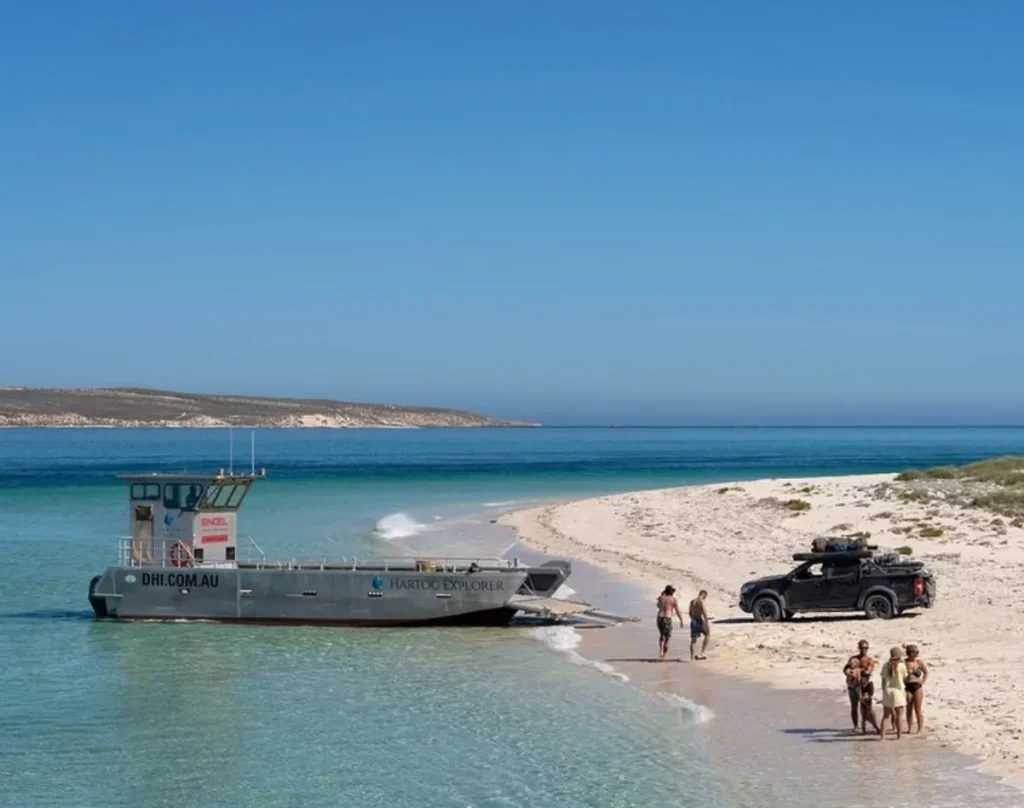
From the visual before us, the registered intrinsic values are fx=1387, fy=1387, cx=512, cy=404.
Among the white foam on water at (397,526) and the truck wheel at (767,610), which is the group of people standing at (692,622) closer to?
the truck wheel at (767,610)

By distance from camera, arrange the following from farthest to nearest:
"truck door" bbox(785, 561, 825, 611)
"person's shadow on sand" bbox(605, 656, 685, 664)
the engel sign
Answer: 1. the engel sign
2. "truck door" bbox(785, 561, 825, 611)
3. "person's shadow on sand" bbox(605, 656, 685, 664)

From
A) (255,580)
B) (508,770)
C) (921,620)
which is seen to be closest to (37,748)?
(508,770)

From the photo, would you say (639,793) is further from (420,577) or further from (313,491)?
(313,491)

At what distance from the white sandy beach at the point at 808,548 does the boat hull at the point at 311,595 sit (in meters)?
4.64

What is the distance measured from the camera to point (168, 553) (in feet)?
118

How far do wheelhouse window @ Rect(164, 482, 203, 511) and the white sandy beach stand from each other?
39.4 feet

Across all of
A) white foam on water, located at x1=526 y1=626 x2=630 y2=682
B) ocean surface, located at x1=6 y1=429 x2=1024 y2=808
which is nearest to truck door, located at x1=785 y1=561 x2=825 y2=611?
white foam on water, located at x1=526 y1=626 x2=630 y2=682

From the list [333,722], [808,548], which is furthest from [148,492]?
[808,548]

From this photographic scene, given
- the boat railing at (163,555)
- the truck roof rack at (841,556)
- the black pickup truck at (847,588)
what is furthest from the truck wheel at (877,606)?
the boat railing at (163,555)

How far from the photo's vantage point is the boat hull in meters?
33.6

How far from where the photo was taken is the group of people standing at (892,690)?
66.8 ft

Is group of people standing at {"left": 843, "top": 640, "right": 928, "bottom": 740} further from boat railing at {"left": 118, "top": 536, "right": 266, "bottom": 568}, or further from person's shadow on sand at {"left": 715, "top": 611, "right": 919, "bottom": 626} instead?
boat railing at {"left": 118, "top": 536, "right": 266, "bottom": 568}

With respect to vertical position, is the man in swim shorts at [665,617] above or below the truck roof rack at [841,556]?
below

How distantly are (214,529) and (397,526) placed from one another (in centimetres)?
2948
